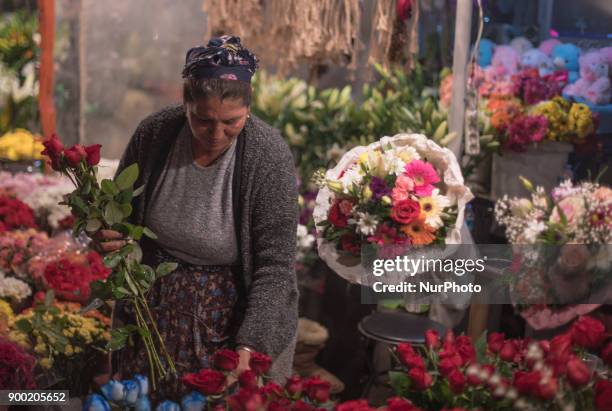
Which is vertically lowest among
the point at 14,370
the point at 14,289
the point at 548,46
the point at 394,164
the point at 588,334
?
the point at 14,289

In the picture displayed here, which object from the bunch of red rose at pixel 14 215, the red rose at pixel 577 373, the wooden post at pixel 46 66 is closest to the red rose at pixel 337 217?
the red rose at pixel 577 373

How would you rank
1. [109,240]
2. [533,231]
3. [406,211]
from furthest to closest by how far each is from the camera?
[533,231] < [406,211] < [109,240]

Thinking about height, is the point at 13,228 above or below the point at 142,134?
below

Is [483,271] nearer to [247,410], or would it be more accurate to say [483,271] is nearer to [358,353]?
[247,410]

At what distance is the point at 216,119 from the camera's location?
65.9 inches

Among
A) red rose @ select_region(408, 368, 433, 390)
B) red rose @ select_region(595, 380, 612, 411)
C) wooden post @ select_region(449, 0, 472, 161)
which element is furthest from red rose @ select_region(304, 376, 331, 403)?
wooden post @ select_region(449, 0, 472, 161)

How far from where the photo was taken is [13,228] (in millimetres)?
2926

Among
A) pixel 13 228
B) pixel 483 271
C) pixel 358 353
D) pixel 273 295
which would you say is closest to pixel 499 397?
pixel 483 271

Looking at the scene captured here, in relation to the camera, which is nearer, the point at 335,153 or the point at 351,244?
the point at 351,244

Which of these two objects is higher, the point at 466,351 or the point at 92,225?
the point at 92,225

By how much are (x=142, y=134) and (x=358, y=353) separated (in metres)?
1.99

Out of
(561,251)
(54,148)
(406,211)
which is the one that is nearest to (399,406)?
(54,148)

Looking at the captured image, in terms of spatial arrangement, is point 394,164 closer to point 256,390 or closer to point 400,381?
point 400,381

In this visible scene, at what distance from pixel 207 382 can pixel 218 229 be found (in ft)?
2.24
